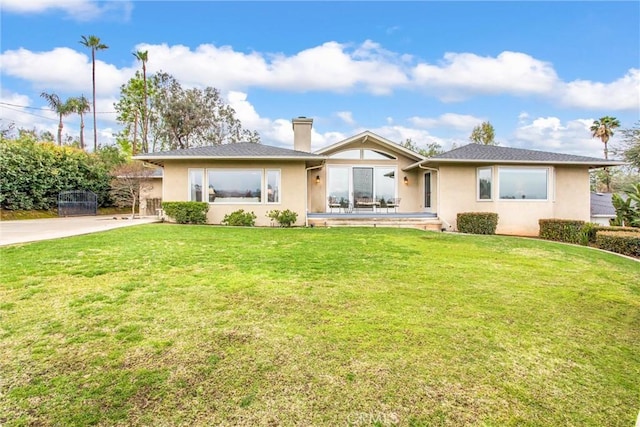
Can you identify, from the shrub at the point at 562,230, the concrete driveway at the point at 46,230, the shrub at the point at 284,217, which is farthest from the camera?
the shrub at the point at 284,217

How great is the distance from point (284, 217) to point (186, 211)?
3778mm

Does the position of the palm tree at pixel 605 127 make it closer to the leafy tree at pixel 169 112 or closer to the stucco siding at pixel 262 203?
the stucco siding at pixel 262 203

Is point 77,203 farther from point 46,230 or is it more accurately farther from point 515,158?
point 515,158

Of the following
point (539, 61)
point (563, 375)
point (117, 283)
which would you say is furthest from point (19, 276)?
point (539, 61)

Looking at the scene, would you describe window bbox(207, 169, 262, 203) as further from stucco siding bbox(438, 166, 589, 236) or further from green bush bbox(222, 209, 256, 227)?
stucco siding bbox(438, 166, 589, 236)

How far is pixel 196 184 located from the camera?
13.9m

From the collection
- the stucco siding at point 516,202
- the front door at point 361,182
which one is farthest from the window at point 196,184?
the stucco siding at point 516,202

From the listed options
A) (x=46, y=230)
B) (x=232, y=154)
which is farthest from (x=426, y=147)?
(x=46, y=230)

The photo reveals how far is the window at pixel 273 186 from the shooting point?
13.8m

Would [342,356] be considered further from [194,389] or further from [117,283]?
[117,283]

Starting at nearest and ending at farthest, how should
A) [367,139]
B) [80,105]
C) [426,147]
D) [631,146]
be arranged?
[631,146], [367,139], [80,105], [426,147]

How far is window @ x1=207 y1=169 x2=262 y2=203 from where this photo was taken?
13805 millimetres

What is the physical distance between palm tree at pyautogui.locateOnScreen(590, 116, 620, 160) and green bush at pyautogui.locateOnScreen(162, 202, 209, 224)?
125 feet

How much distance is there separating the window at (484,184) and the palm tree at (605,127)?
28.5m
